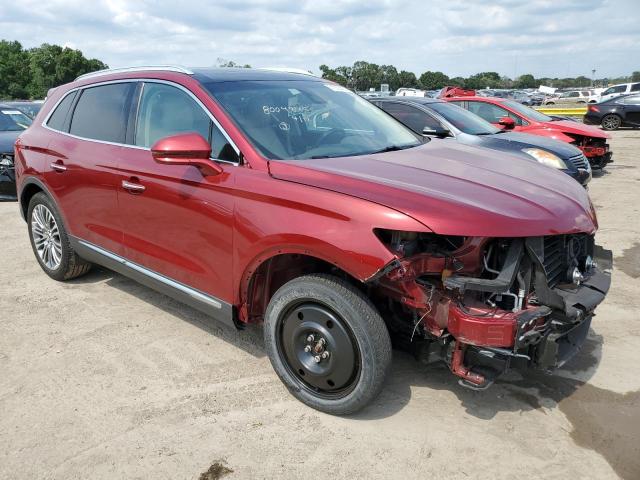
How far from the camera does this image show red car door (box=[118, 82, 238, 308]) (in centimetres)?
331

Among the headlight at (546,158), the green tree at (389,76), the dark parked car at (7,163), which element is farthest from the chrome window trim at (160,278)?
the green tree at (389,76)

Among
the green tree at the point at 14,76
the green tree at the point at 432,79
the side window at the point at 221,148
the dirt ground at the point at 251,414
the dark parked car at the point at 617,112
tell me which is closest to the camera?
the dirt ground at the point at 251,414

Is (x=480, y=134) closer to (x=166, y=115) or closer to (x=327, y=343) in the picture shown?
(x=166, y=115)

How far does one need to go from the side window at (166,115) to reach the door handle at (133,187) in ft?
0.93

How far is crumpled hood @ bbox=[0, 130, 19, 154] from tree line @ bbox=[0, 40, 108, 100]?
208 feet

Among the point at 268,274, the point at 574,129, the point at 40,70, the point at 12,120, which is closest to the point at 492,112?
the point at 574,129

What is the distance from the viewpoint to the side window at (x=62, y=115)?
4789 millimetres

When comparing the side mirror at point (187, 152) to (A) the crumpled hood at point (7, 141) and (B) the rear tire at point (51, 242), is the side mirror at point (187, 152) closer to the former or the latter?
(B) the rear tire at point (51, 242)

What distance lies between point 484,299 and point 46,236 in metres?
4.24

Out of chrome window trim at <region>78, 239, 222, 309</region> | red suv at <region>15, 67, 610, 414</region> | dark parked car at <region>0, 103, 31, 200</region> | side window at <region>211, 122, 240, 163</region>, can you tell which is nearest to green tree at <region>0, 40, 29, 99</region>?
dark parked car at <region>0, 103, 31, 200</region>

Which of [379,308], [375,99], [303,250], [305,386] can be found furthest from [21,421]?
[375,99]

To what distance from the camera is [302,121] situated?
11.9 ft

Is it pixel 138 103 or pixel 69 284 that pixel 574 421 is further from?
pixel 69 284

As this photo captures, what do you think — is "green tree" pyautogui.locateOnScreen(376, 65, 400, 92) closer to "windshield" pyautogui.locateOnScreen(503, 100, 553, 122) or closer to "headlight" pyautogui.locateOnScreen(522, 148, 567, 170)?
"windshield" pyautogui.locateOnScreen(503, 100, 553, 122)
